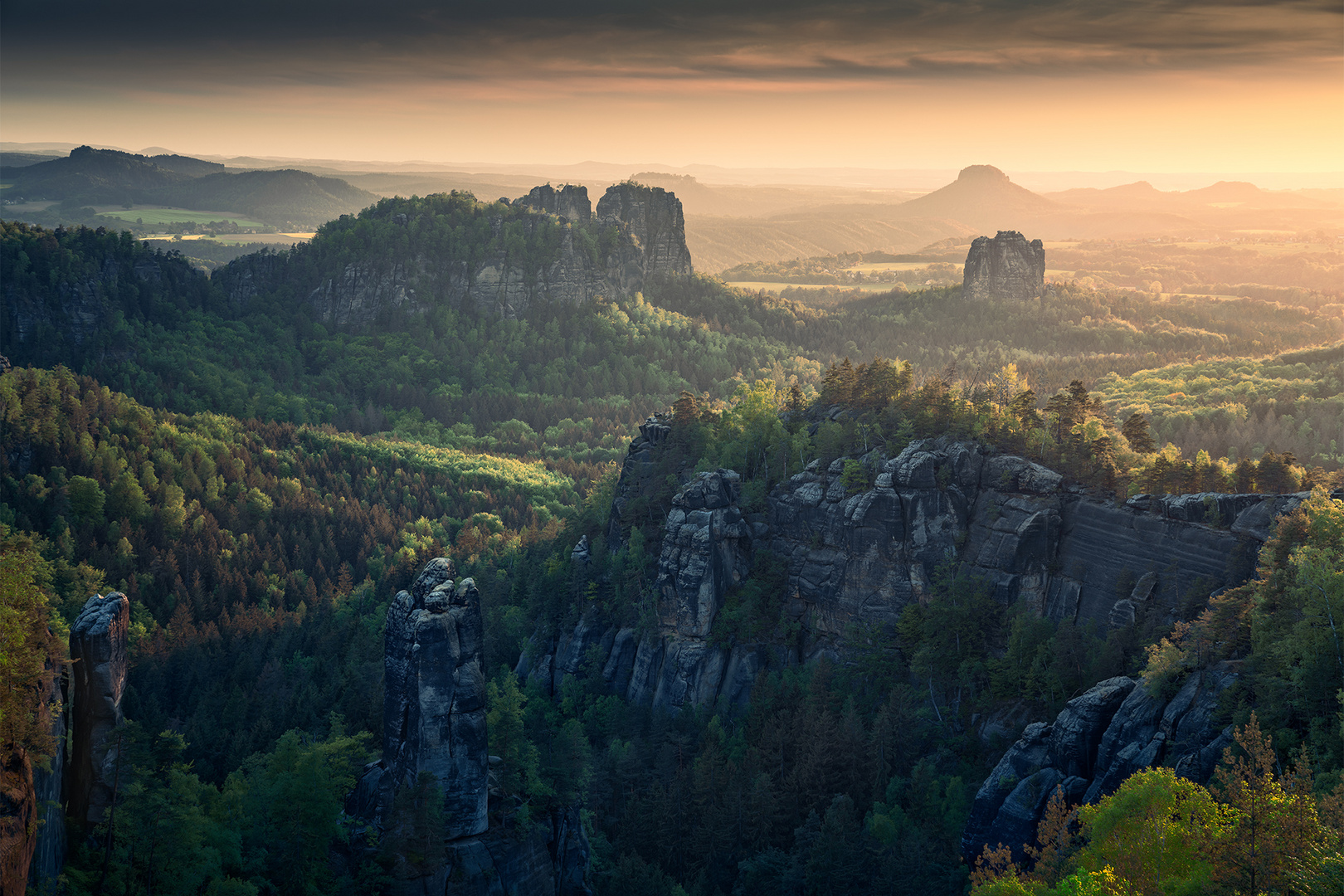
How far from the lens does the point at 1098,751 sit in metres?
47.6

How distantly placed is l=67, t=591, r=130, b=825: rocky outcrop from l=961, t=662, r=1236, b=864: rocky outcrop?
3703 centimetres

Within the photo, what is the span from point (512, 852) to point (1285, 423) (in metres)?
98.2

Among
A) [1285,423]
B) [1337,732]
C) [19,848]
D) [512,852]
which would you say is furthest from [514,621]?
[1285,423]

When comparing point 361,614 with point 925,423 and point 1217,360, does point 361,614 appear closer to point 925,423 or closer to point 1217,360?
point 925,423

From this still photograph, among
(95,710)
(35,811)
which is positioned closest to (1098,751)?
(35,811)

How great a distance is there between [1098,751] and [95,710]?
44268 millimetres

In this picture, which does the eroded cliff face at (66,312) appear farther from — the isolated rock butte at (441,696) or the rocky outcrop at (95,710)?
the isolated rock butte at (441,696)

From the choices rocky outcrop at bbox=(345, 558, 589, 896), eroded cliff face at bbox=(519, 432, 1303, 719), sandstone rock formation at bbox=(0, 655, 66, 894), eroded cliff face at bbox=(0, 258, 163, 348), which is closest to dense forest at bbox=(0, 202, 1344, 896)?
sandstone rock formation at bbox=(0, 655, 66, 894)

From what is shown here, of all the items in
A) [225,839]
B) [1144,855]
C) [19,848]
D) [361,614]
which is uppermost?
[1144,855]

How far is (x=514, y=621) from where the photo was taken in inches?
3600

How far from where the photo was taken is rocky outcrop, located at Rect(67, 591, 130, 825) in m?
44.4

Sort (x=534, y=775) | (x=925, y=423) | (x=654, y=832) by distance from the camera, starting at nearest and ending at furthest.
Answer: (x=534, y=775) → (x=654, y=832) → (x=925, y=423)

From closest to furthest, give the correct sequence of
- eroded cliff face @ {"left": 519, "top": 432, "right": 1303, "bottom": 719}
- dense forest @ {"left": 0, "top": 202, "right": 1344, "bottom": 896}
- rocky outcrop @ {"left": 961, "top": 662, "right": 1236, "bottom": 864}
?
dense forest @ {"left": 0, "top": 202, "right": 1344, "bottom": 896} < rocky outcrop @ {"left": 961, "top": 662, "right": 1236, "bottom": 864} < eroded cliff face @ {"left": 519, "top": 432, "right": 1303, "bottom": 719}

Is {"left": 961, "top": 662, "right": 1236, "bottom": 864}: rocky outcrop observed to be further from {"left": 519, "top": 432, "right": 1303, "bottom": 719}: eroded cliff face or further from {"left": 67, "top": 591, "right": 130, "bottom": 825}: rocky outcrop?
{"left": 67, "top": 591, "right": 130, "bottom": 825}: rocky outcrop
